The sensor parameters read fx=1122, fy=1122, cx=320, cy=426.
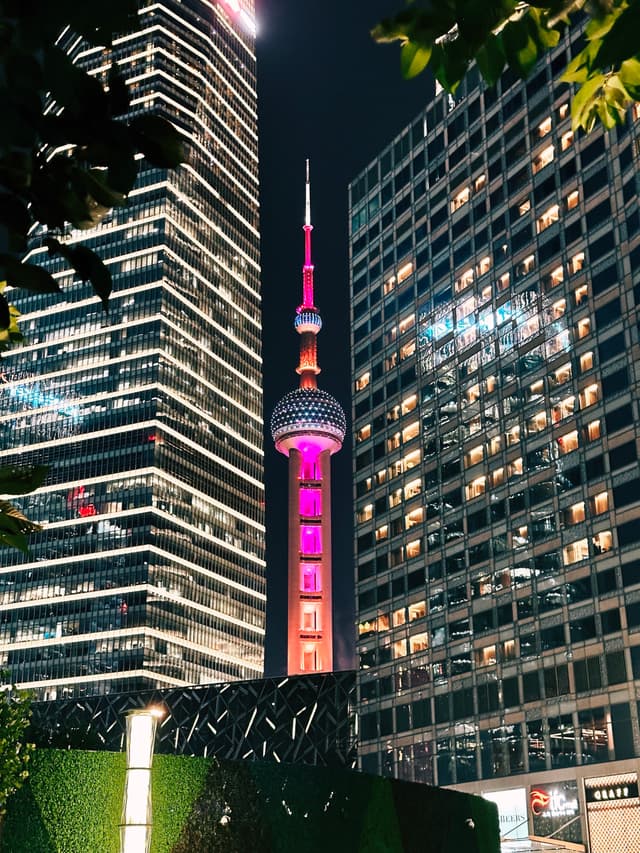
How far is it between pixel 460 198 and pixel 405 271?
33.9 feet

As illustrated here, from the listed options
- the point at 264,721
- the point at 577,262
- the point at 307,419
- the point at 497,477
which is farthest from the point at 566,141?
the point at 307,419

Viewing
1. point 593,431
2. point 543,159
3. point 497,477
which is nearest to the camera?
point 593,431

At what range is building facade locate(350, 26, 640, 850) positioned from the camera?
264ft

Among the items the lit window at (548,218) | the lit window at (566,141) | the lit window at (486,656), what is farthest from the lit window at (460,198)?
the lit window at (486,656)

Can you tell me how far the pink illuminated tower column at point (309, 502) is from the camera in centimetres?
18662

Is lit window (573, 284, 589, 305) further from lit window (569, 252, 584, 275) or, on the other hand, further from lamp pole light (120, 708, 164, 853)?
lamp pole light (120, 708, 164, 853)

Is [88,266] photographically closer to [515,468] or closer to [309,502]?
[515,468]

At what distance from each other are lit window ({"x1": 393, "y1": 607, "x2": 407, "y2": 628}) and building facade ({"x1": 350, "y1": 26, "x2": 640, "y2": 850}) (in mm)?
238

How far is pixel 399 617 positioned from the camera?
10306 cm

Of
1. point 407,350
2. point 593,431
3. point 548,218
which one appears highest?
point 548,218

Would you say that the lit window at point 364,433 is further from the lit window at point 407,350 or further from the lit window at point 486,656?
the lit window at point 486,656

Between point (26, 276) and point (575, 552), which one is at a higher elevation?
point (575, 552)

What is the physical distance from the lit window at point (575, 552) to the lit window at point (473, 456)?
14349mm

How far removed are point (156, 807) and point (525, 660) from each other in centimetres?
5923
